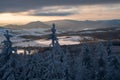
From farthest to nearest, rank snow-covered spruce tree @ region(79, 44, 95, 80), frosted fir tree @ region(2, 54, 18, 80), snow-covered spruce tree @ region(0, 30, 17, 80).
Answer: snow-covered spruce tree @ region(79, 44, 95, 80), frosted fir tree @ region(2, 54, 18, 80), snow-covered spruce tree @ region(0, 30, 17, 80)

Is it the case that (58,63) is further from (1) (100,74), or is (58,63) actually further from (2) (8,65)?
(1) (100,74)

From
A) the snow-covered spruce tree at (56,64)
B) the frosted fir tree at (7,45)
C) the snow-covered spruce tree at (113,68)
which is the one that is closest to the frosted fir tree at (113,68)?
the snow-covered spruce tree at (113,68)

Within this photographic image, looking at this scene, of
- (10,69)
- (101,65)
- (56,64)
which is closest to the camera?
(10,69)

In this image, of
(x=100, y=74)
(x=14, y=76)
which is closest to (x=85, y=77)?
(x=100, y=74)

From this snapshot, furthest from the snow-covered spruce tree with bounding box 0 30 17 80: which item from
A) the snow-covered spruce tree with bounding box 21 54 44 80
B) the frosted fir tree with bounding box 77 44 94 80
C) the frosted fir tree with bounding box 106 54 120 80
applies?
the frosted fir tree with bounding box 106 54 120 80

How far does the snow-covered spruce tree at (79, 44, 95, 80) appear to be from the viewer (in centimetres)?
3859

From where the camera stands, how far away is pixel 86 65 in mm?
39875

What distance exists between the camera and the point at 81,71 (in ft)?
124

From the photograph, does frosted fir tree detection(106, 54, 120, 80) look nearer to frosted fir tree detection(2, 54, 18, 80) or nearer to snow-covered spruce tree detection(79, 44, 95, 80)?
snow-covered spruce tree detection(79, 44, 95, 80)

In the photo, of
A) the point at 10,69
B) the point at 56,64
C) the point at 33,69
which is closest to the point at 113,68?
the point at 33,69

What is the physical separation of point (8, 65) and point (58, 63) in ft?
14.4

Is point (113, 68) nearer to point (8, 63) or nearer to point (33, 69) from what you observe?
point (33, 69)

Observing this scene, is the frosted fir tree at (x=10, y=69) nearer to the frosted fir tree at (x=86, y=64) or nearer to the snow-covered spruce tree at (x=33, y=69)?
the snow-covered spruce tree at (x=33, y=69)

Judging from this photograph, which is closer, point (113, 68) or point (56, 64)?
point (56, 64)
